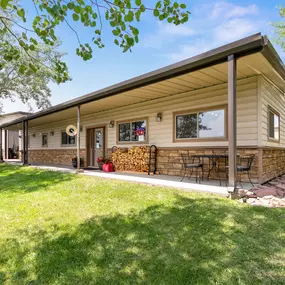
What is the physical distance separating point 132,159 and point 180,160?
193 centimetres

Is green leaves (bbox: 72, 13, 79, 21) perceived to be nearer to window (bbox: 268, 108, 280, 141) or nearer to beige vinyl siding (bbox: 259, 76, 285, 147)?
beige vinyl siding (bbox: 259, 76, 285, 147)

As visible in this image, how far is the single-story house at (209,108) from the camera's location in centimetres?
406

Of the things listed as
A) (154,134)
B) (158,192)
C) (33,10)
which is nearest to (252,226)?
(158,192)

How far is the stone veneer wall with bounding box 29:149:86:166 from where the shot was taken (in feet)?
39.0

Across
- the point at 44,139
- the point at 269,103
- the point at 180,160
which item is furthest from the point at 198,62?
the point at 44,139

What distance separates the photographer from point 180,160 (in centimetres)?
700

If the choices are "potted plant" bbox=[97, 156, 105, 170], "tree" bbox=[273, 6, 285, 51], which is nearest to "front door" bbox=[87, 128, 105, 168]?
"potted plant" bbox=[97, 156, 105, 170]

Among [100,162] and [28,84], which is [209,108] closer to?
[100,162]

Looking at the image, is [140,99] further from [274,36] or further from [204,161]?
[274,36]

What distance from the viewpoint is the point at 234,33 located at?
9.71 m

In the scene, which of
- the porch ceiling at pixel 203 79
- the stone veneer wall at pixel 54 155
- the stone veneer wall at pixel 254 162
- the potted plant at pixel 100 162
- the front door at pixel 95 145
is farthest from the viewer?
the stone veneer wall at pixel 54 155

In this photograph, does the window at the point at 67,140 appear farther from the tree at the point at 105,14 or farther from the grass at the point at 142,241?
the tree at the point at 105,14

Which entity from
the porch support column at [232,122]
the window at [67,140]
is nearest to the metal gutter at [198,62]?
the porch support column at [232,122]

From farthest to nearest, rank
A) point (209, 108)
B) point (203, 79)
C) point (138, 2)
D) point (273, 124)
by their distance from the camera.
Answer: point (273, 124) < point (209, 108) < point (203, 79) < point (138, 2)
